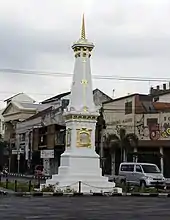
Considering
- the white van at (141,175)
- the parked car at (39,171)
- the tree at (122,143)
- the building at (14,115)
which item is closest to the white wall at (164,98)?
the tree at (122,143)

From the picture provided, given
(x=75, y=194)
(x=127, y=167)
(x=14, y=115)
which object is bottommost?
(x=75, y=194)

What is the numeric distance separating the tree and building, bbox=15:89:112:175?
779cm

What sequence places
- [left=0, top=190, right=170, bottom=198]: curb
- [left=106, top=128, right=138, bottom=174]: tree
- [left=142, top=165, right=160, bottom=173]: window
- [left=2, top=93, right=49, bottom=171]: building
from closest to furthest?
1. [left=0, top=190, right=170, bottom=198]: curb
2. [left=142, top=165, right=160, bottom=173]: window
3. [left=106, top=128, right=138, bottom=174]: tree
4. [left=2, top=93, right=49, bottom=171]: building

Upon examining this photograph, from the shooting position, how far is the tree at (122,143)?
62.4 meters

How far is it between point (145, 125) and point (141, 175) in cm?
2118

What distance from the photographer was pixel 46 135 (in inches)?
3179

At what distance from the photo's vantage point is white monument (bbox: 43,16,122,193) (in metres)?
33.8

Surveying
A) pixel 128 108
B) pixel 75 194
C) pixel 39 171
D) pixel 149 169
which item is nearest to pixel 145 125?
pixel 128 108

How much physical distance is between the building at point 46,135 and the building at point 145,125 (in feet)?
29.5

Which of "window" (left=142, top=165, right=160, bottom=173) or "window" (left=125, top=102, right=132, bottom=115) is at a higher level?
"window" (left=125, top=102, right=132, bottom=115)

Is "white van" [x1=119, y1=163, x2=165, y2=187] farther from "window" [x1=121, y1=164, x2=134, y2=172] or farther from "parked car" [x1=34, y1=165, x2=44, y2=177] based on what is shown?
"parked car" [x1=34, y1=165, x2=44, y2=177]

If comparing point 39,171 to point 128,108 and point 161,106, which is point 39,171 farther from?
point 161,106

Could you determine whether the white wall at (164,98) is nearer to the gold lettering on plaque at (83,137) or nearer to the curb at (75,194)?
the curb at (75,194)

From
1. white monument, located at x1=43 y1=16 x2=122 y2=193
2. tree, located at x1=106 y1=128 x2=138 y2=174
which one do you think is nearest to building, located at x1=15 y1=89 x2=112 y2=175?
tree, located at x1=106 y1=128 x2=138 y2=174
